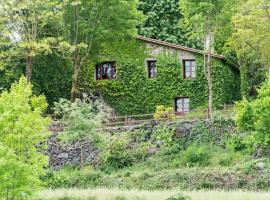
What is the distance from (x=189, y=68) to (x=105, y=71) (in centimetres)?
626

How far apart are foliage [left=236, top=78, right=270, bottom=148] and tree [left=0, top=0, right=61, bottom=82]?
12.1 metres

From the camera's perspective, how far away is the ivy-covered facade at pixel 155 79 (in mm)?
42438

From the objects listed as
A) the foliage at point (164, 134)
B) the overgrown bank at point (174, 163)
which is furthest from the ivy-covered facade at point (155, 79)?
the overgrown bank at point (174, 163)

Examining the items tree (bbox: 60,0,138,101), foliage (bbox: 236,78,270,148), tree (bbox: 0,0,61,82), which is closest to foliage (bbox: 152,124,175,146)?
foliage (bbox: 236,78,270,148)

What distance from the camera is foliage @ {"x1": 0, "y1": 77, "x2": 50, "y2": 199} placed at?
693 inches

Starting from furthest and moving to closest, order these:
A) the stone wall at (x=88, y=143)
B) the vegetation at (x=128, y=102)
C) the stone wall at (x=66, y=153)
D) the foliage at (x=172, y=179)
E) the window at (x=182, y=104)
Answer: the window at (x=182, y=104), the stone wall at (x=66, y=153), the stone wall at (x=88, y=143), the foliage at (x=172, y=179), the vegetation at (x=128, y=102)

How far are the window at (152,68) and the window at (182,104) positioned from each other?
98.5 inches

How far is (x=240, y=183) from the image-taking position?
2591 centimetres

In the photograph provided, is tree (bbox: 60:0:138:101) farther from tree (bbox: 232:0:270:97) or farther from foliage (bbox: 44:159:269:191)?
foliage (bbox: 44:159:269:191)

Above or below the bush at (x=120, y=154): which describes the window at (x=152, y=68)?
above

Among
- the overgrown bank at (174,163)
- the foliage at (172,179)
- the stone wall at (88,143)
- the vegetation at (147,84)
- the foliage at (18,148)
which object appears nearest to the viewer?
the foliage at (18,148)

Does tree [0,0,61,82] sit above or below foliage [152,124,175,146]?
above

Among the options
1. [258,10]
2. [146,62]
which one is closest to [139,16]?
[146,62]

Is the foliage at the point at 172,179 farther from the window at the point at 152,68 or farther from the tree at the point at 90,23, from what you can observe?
the window at the point at 152,68
